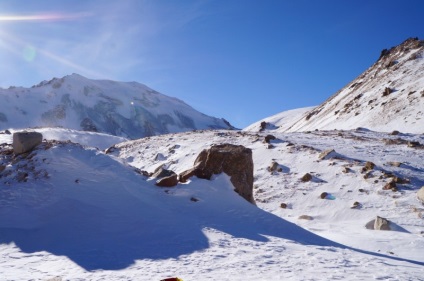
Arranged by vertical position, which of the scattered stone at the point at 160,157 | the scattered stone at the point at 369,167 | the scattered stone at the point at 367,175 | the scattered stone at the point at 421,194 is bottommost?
the scattered stone at the point at 421,194

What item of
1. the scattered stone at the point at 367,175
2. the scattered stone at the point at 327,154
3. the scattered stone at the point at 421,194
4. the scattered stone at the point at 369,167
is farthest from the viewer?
the scattered stone at the point at 327,154

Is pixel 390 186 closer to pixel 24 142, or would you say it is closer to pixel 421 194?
pixel 421 194

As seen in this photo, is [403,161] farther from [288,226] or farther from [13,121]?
[13,121]

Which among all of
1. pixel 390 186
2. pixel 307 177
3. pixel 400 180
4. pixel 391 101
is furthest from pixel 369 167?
pixel 391 101

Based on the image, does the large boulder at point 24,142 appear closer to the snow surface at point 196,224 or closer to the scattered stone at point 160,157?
the snow surface at point 196,224

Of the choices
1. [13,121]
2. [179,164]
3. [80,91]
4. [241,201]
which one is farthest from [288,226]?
[80,91]

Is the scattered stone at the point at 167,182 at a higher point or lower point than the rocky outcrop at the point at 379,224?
higher

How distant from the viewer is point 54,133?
44.8 metres

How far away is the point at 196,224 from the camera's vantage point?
37.4 feet

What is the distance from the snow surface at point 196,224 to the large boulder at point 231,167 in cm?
51

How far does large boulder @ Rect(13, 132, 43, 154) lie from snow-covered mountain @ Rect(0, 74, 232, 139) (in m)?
102

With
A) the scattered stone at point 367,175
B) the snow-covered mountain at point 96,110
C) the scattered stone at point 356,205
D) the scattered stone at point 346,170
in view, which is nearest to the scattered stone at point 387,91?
the scattered stone at point 346,170

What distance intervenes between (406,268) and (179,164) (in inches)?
819

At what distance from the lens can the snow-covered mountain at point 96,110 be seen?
123 m
